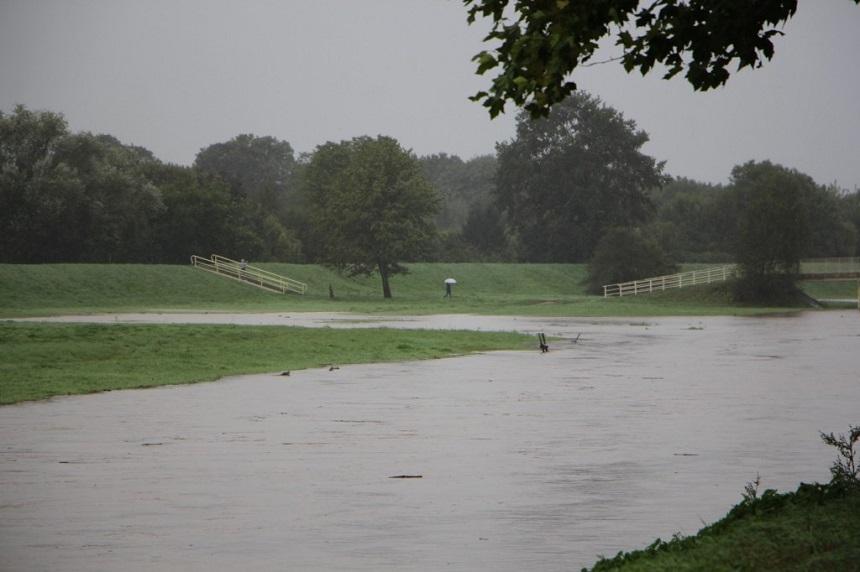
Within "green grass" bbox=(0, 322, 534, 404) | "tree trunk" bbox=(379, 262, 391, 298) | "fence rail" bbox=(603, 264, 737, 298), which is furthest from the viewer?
"tree trunk" bbox=(379, 262, 391, 298)

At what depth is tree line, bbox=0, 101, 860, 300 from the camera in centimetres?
9388

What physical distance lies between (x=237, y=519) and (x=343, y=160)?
121 metres

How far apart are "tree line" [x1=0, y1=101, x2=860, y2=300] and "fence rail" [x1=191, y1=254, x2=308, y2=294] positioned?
377 cm

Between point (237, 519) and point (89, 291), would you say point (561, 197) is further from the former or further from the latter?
point (237, 519)

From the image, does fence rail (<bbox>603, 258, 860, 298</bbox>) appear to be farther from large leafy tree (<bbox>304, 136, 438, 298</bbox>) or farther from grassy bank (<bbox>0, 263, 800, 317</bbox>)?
large leafy tree (<bbox>304, 136, 438, 298</bbox>)

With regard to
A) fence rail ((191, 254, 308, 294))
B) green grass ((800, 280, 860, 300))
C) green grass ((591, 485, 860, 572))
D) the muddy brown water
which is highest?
fence rail ((191, 254, 308, 294))

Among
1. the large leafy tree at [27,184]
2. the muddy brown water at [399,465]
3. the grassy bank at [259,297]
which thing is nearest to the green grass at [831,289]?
the grassy bank at [259,297]

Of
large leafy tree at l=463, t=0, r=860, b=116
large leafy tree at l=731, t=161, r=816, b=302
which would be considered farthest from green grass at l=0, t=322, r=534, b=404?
large leafy tree at l=731, t=161, r=816, b=302

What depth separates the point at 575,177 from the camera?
126875mm

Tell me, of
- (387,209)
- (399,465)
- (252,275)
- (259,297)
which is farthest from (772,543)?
(252,275)

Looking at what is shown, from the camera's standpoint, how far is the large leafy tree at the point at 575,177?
12644 centimetres

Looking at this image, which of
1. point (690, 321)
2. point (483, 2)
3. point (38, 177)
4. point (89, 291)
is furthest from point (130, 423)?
point (38, 177)

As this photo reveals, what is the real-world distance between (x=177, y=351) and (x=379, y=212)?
209 ft

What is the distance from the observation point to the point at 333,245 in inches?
3939
